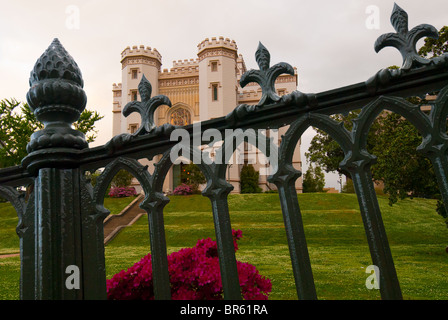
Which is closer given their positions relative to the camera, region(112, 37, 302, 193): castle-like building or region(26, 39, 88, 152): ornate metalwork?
region(26, 39, 88, 152): ornate metalwork

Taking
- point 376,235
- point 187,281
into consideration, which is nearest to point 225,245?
point 376,235

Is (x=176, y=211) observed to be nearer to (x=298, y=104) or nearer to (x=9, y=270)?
(x=9, y=270)

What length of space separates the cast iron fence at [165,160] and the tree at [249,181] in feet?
105

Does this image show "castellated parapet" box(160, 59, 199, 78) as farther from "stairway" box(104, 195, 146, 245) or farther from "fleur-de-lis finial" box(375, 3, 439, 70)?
"fleur-de-lis finial" box(375, 3, 439, 70)

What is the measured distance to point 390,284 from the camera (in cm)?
125

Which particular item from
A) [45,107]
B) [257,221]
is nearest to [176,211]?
[257,221]

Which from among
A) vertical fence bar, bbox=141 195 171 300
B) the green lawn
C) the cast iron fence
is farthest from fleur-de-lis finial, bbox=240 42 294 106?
the green lawn

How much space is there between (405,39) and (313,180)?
4015 cm

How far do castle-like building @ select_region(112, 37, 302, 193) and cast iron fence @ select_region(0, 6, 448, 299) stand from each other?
3127 cm

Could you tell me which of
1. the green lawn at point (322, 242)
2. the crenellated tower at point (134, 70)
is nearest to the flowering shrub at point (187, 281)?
the green lawn at point (322, 242)

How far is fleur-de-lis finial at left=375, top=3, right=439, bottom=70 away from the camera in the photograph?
1.28 m

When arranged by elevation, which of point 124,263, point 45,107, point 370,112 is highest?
point 45,107
